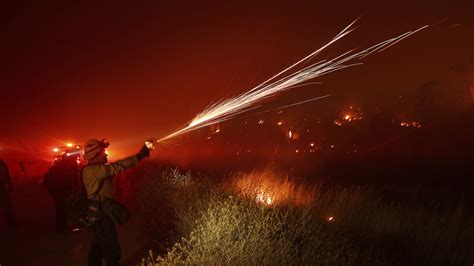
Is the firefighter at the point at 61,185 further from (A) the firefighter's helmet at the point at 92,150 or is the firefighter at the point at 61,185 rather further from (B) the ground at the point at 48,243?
(A) the firefighter's helmet at the point at 92,150

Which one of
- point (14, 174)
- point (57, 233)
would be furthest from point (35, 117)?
point (57, 233)

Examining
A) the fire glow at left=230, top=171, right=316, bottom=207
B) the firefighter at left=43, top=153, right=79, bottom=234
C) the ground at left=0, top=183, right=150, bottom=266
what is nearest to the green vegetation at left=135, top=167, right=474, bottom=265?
the fire glow at left=230, top=171, right=316, bottom=207

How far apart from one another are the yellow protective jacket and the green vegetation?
1.11 metres

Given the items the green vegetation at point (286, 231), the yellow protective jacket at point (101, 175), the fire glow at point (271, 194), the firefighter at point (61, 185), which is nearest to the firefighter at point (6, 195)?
the firefighter at point (61, 185)

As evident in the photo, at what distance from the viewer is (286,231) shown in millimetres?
5398

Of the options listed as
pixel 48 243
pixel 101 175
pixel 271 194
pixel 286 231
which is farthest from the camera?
pixel 271 194

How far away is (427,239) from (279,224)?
8.75 feet

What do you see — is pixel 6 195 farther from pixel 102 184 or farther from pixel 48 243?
pixel 102 184

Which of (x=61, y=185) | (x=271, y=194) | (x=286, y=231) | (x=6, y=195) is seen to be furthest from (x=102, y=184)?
(x=6, y=195)

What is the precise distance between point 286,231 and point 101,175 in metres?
2.64

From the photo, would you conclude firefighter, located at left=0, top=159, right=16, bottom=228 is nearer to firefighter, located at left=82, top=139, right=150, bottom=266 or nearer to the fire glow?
firefighter, located at left=82, top=139, right=150, bottom=266

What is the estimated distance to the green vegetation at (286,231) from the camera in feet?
16.0

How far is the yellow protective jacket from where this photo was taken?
15.9ft

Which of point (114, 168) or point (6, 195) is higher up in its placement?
point (6, 195)
